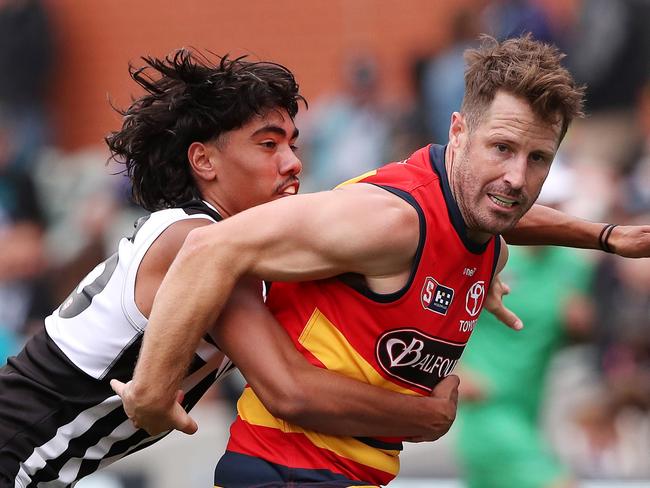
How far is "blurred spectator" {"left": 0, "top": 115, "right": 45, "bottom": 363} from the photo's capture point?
10695 millimetres

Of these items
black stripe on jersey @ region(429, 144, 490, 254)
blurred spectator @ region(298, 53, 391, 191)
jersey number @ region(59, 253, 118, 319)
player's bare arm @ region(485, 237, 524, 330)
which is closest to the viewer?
black stripe on jersey @ region(429, 144, 490, 254)

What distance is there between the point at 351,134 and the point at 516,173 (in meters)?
7.28

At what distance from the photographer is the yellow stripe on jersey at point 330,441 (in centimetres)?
418

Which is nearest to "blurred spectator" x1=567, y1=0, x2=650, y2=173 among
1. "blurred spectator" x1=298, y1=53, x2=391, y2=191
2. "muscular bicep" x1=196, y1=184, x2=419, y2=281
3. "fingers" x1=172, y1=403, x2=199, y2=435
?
"blurred spectator" x1=298, y1=53, x2=391, y2=191

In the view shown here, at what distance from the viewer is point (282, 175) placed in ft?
15.0

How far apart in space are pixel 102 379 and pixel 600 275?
5035 mm

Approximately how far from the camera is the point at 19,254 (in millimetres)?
10930

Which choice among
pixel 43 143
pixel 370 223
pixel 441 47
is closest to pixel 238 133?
pixel 370 223

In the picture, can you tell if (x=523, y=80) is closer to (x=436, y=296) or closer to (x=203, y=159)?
(x=436, y=296)

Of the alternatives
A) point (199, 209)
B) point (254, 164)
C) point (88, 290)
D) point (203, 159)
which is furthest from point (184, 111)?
point (88, 290)

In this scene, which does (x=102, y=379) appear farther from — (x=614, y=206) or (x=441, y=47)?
(x=441, y=47)

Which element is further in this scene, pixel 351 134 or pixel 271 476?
pixel 351 134

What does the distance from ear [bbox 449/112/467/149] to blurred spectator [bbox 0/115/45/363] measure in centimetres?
596

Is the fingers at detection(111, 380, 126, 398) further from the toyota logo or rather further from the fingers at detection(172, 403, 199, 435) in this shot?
the toyota logo
